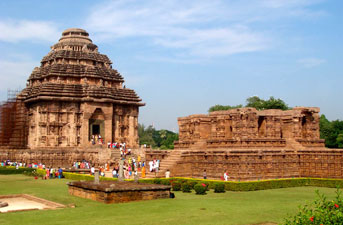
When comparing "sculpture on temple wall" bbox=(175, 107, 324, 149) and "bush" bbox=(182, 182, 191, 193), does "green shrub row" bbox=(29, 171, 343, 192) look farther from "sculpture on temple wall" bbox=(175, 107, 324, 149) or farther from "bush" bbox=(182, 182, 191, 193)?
"sculpture on temple wall" bbox=(175, 107, 324, 149)

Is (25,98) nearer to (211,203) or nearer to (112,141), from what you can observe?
(112,141)

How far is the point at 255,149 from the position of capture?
25.3 meters

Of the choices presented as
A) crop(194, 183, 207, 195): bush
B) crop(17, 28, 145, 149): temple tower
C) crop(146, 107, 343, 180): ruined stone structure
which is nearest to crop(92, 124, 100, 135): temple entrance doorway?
crop(17, 28, 145, 149): temple tower

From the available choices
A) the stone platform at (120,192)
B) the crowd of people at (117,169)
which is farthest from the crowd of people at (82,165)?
the stone platform at (120,192)

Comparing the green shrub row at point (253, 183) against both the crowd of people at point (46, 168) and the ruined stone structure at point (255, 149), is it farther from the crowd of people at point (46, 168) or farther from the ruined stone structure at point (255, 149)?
the crowd of people at point (46, 168)

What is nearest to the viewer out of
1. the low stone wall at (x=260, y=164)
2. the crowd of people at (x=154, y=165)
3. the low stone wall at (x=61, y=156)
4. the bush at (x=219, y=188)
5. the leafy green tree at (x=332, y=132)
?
the bush at (x=219, y=188)

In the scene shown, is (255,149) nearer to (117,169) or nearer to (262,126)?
(262,126)

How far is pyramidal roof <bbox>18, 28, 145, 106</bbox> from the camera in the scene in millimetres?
42406

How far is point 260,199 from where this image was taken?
18.1 m

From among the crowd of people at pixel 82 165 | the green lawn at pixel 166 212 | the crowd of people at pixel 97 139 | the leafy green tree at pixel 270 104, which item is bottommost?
the green lawn at pixel 166 212

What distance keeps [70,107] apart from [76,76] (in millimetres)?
4249

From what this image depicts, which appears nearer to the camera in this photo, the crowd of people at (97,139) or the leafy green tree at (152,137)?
the crowd of people at (97,139)

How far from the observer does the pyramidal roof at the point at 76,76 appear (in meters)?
42.4

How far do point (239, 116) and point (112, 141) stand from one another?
2028 cm
